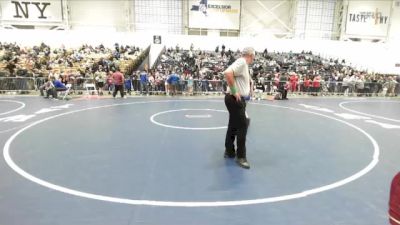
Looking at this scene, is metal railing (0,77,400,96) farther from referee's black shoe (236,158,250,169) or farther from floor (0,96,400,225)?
referee's black shoe (236,158,250,169)

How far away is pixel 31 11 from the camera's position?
31891mm

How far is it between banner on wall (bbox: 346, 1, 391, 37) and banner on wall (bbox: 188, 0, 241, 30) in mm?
13239

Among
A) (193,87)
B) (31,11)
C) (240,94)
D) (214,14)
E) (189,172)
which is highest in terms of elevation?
(214,14)

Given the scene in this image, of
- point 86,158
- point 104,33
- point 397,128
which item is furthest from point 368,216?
point 104,33

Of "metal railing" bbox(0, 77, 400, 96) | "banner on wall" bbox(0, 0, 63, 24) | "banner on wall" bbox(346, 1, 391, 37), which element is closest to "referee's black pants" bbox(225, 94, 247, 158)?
"metal railing" bbox(0, 77, 400, 96)

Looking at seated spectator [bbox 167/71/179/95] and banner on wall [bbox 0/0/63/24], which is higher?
banner on wall [bbox 0/0/63/24]

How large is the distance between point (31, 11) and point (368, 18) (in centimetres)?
3705

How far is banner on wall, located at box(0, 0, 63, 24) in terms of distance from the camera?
31109 mm

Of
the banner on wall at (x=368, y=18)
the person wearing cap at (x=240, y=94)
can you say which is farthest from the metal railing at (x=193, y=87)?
the banner on wall at (x=368, y=18)

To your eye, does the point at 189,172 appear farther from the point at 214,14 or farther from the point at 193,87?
the point at 214,14

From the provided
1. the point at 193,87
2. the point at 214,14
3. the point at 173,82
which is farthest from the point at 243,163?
the point at 214,14

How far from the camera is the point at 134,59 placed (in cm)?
2509

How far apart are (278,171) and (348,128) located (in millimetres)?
4695

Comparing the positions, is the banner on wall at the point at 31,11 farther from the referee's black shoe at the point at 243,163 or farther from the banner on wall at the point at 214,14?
the referee's black shoe at the point at 243,163
